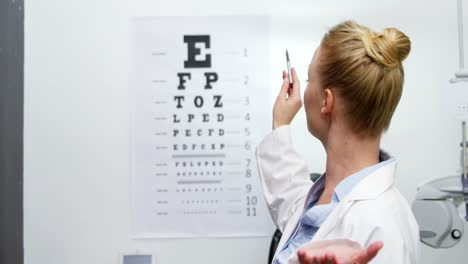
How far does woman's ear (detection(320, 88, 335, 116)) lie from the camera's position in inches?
31.8

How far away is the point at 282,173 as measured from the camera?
0.98m

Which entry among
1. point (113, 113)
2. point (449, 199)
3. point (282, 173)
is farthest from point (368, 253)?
point (113, 113)

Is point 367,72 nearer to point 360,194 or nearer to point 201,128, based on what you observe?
point 360,194

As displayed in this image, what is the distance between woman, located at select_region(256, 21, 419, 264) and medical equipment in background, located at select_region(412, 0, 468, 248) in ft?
1.39

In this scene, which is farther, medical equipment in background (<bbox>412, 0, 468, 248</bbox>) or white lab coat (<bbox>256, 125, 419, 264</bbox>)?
medical equipment in background (<bbox>412, 0, 468, 248</bbox>)

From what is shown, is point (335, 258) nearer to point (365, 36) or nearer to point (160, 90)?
point (365, 36)

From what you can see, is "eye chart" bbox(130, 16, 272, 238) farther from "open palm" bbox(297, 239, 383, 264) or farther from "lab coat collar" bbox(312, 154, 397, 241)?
"open palm" bbox(297, 239, 383, 264)

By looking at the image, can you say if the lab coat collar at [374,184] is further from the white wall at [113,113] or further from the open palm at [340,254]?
the white wall at [113,113]

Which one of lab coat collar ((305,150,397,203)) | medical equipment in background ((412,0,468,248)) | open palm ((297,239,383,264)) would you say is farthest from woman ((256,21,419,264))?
medical equipment in background ((412,0,468,248))

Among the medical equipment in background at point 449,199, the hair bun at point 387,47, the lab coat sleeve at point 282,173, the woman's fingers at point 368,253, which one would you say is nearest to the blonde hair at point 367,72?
the hair bun at point 387,47

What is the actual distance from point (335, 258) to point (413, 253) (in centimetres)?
29

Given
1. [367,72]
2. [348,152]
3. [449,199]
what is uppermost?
[367,72]

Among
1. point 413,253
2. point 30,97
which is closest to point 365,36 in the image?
point 413,253

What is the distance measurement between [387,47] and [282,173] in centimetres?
36
